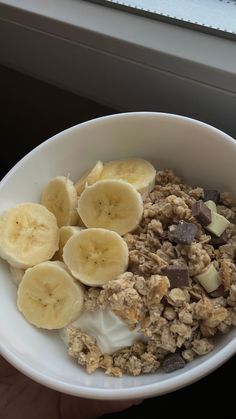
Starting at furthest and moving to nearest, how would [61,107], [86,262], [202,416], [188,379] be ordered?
[61,107] < [202,416] < [86,262] < [188,379]

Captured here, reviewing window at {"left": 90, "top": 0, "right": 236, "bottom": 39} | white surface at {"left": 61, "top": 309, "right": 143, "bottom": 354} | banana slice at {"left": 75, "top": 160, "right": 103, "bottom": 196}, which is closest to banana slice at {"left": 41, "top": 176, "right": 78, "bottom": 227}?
banana slice at {"left": 75, "top": 160, "right": 103, "bottom": 196}

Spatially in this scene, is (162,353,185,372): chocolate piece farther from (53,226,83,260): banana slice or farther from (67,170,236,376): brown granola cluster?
(53,226,83,260): banana slice

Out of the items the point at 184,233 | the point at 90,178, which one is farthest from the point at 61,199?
the point at 184,233

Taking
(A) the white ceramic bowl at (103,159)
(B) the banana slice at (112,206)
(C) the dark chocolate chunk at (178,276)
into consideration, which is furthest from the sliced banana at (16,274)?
(C) the dark chocolate chunk at (178,276)

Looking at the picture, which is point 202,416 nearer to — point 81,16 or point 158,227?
point 158,227

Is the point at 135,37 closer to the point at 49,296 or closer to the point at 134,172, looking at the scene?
the point at 134,172

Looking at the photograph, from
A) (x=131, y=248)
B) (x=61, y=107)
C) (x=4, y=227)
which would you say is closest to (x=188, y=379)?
(x=131, y=248)
